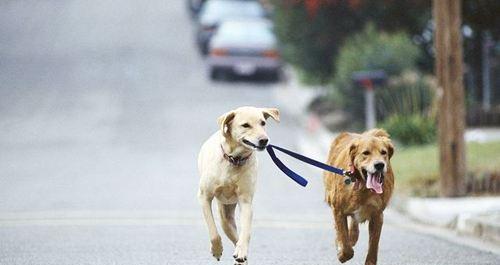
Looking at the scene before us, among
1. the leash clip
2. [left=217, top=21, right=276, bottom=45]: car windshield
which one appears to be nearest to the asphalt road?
[left=217, top=21, right=276, bottom=45]: car windshield

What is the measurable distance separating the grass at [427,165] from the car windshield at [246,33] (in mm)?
14083

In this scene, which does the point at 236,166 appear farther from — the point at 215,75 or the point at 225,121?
the point at 215,75

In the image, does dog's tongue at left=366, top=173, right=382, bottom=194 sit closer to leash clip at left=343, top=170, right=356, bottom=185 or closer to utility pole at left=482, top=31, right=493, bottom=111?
leash clip at left=343, top=170, right=356, bottom=185

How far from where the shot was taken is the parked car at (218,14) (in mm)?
39281

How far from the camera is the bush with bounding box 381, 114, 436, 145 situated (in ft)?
77.5

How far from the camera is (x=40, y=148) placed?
26344 millimetres

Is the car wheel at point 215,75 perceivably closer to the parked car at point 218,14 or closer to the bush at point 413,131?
the parked car at point 218,14

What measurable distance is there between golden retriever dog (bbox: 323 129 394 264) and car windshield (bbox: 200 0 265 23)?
98.8 feet

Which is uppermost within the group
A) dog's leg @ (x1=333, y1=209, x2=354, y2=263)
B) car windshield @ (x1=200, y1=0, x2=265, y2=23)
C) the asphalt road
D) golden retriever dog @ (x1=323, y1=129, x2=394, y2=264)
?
golden retriever dog @ (x1=323, y1=129, x2=394, y2=264)

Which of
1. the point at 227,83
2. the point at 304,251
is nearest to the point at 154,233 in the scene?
the point at 304,251

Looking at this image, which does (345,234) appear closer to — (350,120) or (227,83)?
(350,120)

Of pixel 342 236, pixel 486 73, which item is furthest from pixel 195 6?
pixel 342 236

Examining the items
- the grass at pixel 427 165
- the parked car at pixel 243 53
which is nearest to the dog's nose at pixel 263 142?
the grass at pixel 427 165

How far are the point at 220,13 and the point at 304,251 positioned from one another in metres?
28.6
